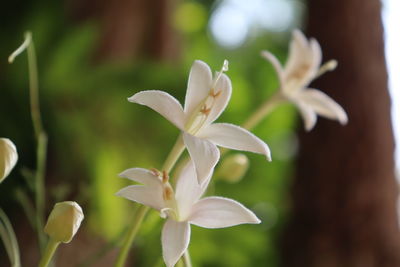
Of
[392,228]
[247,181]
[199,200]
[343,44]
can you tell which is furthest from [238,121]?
[199,200]

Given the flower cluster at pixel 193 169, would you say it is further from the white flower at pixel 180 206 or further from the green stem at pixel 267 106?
the green stem at pixel 267 106

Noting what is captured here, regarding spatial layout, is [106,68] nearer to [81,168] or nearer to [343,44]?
[81,168]

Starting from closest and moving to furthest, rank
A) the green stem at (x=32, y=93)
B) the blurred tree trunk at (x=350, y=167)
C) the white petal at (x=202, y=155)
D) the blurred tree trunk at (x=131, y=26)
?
the white petal at (x=202, y=155), the green stem at (x=32, y=93), the blurred tree trunk at (x=350, y=167), the blurred tree trunk at (x=131, y=26)

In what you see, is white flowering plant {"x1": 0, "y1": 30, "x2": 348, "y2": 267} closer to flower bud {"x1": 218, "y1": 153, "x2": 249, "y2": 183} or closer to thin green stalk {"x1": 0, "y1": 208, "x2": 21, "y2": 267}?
thin green stalk {"x1": 0, "y1": 208, "x2": 21, "y2": 267}

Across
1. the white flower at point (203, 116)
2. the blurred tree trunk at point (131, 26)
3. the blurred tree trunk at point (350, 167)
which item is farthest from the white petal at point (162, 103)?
the blurred tree trunk at point (131, 26)

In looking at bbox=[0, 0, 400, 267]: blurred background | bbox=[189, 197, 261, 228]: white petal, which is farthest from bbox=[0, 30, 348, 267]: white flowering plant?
bbox=[0, 0, 400, 267]: blurred background

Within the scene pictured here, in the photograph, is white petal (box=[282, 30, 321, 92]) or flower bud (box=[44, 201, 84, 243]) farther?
white petal (box=[282, 30, 321, 92])
